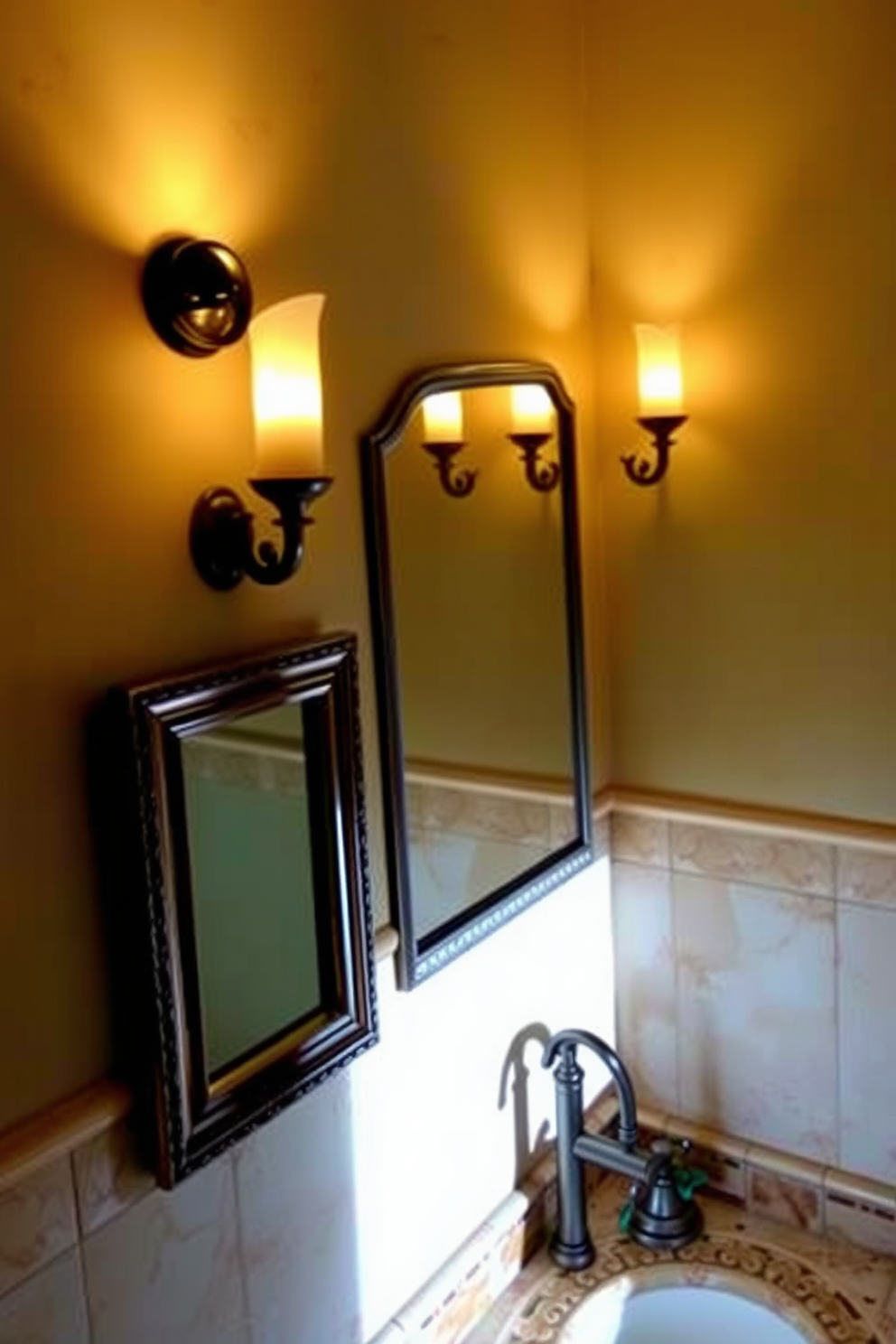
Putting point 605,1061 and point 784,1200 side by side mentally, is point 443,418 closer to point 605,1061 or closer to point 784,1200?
point 605,1061

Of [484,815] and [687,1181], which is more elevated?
[484,815]

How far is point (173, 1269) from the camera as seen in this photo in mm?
1120

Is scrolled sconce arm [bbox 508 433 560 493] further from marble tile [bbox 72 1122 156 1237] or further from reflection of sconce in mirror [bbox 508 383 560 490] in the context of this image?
marble tile [bbox 72 1122 156 1237]

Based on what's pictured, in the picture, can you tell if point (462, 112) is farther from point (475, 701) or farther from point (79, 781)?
point (79, 781)

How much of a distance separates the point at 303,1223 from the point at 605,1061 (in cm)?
50

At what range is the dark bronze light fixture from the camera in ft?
3.37

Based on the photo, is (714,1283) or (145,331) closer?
(145,331)

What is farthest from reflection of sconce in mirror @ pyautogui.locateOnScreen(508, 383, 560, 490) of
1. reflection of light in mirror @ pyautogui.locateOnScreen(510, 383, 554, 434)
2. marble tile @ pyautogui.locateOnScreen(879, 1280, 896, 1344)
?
marble tile @ pyautogui.locateOnScreen(879, 1280, 896, 1344)

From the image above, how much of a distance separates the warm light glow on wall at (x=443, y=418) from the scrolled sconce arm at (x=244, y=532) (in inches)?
12.1

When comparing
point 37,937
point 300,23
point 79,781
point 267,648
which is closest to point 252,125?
point 300,23

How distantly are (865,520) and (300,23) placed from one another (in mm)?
903

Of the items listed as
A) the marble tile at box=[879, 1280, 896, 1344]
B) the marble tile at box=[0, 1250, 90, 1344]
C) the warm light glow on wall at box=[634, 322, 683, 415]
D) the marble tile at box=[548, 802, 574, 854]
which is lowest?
the marble tile at box=[879, 1280, 896, 1344]

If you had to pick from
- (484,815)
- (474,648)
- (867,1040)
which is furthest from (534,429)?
(867,1040)

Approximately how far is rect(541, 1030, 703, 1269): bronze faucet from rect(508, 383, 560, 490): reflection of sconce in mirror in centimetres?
77
